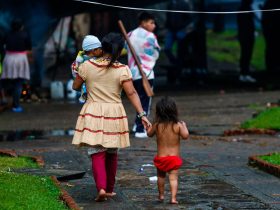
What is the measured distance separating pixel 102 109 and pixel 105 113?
0.05 m

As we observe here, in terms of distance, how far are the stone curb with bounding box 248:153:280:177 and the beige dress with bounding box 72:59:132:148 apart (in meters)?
2.28

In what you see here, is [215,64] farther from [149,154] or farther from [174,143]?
[174,143]

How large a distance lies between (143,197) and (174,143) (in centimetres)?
69

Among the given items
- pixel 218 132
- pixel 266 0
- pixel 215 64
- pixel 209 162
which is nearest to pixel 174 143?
pixel 209 162

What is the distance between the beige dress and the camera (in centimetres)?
1039

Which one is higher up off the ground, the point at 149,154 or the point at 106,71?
the point at 106,71

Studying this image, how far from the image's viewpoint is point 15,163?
12.6m

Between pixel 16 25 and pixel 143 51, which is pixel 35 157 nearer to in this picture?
pixel 143 51

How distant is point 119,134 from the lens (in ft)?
34.3

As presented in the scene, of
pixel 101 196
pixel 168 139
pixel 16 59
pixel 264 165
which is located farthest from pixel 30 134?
pixel 168 139

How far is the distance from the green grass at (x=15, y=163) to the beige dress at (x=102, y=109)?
186 cm

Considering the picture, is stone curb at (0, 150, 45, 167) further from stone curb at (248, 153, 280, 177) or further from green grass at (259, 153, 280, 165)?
green grass at (259, 153, 280, 165)

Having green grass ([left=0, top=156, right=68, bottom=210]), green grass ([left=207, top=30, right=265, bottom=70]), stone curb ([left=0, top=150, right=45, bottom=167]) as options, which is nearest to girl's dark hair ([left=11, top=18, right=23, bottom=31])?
stone curb ([left=0, top=150, right=45, bottom=167])

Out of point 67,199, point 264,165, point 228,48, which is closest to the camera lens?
point 67,199
